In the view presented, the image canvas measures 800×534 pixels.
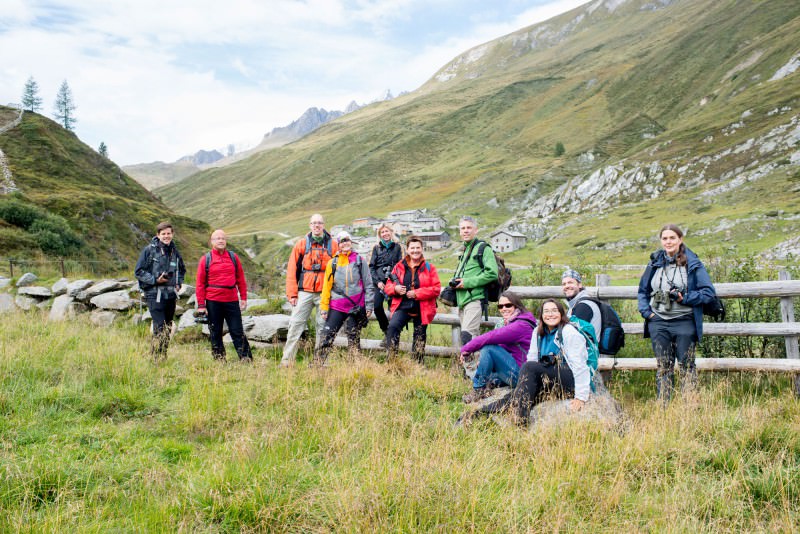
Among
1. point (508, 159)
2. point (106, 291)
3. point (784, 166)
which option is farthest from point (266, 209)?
Result: point (106, 291)

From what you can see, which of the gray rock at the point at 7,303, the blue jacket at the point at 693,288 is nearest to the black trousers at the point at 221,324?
the blue jacket at the point at 693,288

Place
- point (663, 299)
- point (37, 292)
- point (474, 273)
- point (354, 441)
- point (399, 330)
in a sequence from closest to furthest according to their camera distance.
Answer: point (354, 441)
point (663, 299)
point (474, 273)
point (399, 330)
point (37, 292)

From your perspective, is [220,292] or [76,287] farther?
[76,287]

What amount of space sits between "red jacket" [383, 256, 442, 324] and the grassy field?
1.45 m

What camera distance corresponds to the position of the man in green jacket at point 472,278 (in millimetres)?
6613

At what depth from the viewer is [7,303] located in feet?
35.6

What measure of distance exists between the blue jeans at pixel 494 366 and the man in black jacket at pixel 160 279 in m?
4.97

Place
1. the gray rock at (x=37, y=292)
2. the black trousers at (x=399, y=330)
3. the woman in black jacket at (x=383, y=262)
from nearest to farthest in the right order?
the black trousers at (x=399, y=330) < the woman in black jacket at (x=383, y=262) < the gray rock at (x=37, y=292)

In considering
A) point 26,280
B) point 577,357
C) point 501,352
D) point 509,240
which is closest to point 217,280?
point 501,352

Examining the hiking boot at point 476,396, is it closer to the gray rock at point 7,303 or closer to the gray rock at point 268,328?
the gray rock at point 268,328

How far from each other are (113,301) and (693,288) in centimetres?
1103

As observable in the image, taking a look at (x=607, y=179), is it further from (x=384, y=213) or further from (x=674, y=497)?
(x=674, y=497)

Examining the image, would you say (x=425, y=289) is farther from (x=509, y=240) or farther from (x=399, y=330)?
(x=509, y=240)

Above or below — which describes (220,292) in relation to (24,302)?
above
